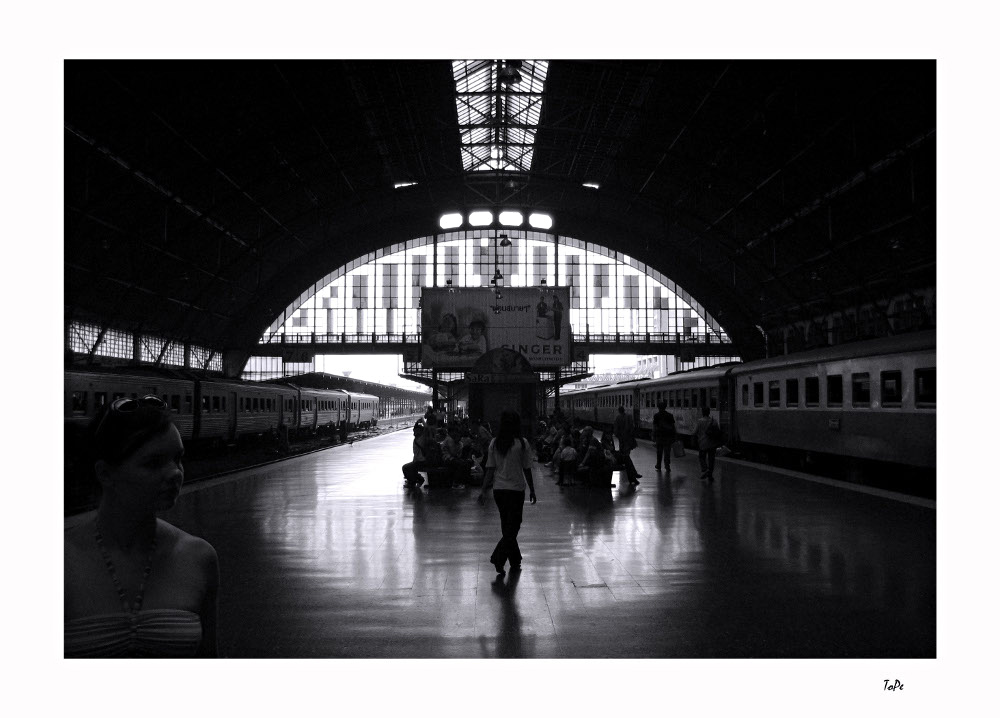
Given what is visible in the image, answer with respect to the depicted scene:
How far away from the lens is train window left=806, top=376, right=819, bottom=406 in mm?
17370

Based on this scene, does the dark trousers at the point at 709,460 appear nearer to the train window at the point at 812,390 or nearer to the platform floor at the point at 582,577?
the platform floor at the point at 582,577

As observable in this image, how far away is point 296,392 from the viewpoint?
3903 centimetres

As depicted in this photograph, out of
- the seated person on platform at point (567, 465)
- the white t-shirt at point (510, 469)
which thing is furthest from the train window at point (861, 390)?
the white t-shirt at point (510, 469)

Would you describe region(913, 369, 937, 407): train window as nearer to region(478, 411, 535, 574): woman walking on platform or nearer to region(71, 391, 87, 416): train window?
region(478, 411, 535, 574): woman walking on platform

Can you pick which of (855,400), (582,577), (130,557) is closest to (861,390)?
(855,400)

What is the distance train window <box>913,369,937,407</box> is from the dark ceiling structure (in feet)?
29.9

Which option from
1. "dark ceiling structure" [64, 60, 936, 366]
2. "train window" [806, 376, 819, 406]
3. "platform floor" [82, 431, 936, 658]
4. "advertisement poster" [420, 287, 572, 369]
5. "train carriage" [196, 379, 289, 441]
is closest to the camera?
"platform floor" [82, 431, 936, 658]

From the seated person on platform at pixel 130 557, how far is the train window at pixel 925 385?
43.1ft

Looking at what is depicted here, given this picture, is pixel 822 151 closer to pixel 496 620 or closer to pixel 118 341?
pixel 496 620

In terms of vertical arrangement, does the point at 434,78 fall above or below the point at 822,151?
above

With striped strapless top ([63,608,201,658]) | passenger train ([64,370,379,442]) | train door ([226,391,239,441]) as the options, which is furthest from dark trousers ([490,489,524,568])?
train door ([226,391,239,441])

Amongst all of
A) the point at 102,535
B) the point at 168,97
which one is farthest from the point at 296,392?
the point at 102,535

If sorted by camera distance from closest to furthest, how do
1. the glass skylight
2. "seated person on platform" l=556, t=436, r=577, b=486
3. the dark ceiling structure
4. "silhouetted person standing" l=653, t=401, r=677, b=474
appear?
"seated person on platform" l=556, t=436, r=577, b=486 → "silhouetted person standing" l=653, t=401, r=677, b=474 → the dark ceiling structure → the glass skylight

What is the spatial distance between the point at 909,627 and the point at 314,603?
470cm
